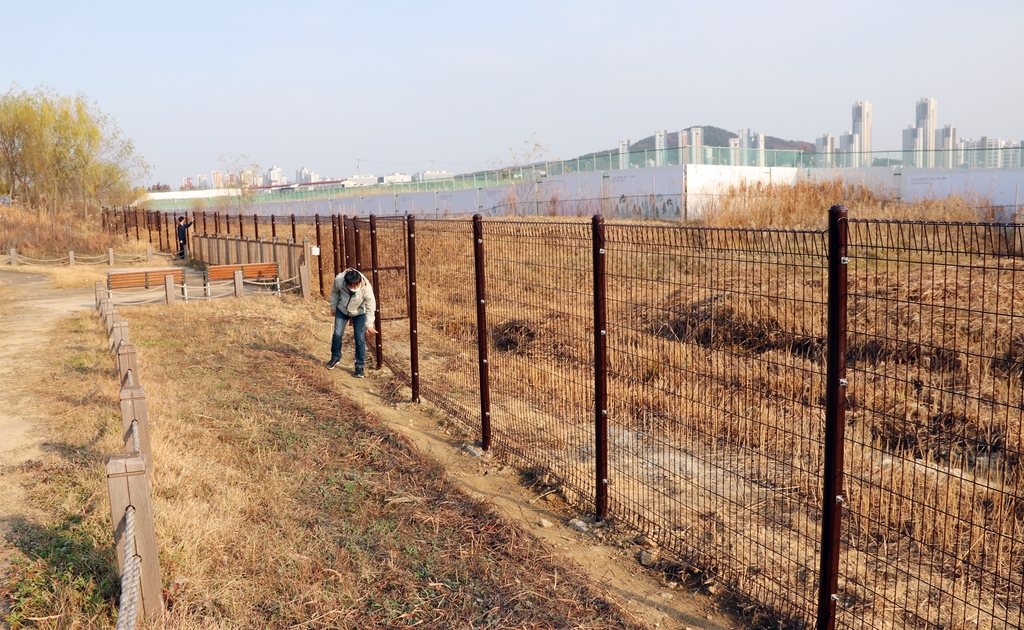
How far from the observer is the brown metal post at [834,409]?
11.7 feet

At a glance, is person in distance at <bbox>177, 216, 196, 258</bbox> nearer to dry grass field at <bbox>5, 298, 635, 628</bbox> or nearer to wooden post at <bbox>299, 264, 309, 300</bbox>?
wooden post at <bbox>299, 264, 309, 300</bbox>

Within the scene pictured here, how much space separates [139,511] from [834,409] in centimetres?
321

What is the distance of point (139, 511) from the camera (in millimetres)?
3719

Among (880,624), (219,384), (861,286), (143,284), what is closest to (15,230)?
(143,284)

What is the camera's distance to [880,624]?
4.03 meters

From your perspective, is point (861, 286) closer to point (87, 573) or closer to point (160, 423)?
point (160, 423)

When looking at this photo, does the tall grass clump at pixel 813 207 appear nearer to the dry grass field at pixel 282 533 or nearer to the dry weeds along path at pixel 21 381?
the dry grass field at pixel 282 533

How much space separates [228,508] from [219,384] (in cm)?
401

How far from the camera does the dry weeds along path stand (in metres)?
5.59

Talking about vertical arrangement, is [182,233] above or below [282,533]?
above

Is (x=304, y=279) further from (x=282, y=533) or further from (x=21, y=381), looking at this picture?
(x=282, y=533)

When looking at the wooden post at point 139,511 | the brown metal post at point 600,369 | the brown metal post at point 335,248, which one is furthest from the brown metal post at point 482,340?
the brown metal post at point 335,248

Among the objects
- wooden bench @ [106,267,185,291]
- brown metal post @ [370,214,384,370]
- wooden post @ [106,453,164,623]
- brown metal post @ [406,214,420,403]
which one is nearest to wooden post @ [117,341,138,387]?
wooden post @ [106,453,164,623]

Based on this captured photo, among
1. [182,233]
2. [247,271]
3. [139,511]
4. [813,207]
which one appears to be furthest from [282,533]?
[182,233]
